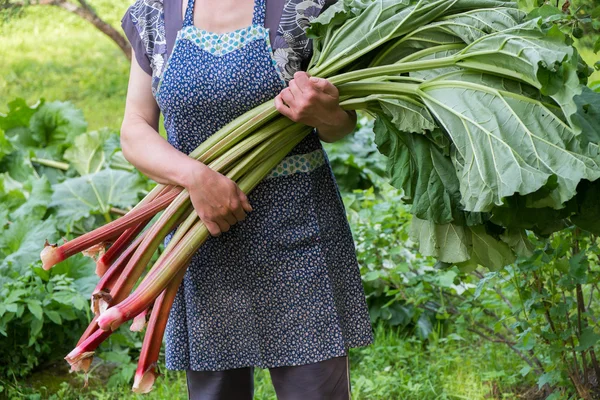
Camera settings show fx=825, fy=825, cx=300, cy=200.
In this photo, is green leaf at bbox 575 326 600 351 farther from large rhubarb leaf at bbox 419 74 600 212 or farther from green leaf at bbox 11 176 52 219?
green leaf at bbox 11 176 52 219

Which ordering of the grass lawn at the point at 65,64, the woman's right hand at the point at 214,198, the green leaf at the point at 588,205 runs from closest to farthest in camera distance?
1. the green leaf at the point at 588,205
2. the woman's right hand at the point at 214,198
3. the grass lawn at the point at 65,64

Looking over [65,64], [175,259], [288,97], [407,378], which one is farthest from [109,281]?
[65,64]

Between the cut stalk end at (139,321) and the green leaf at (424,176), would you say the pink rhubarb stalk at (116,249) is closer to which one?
the cut stalk end at (139,321)

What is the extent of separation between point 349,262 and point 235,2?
30.2 inches

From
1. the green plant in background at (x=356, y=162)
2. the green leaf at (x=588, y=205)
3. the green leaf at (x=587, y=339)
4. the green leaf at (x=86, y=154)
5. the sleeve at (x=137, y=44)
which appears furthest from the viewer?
the green plant in background at (x=356, y=162)

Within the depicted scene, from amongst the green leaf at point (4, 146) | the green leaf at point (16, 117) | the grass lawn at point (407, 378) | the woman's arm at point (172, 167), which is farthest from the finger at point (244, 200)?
the green leaf at point (16, 117)

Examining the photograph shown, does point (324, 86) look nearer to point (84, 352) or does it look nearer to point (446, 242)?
point (446, 242)

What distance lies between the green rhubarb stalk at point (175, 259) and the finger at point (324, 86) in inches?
6.1

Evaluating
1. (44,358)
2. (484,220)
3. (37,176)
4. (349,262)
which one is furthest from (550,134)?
(37,176)

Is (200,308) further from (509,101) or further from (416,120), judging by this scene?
(509,101)

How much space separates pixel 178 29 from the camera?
7.25 feet

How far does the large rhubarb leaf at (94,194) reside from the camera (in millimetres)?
4496

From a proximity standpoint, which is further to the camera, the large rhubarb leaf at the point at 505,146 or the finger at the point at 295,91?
the finger at the point at 295,91

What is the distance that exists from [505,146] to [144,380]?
1036 mm
